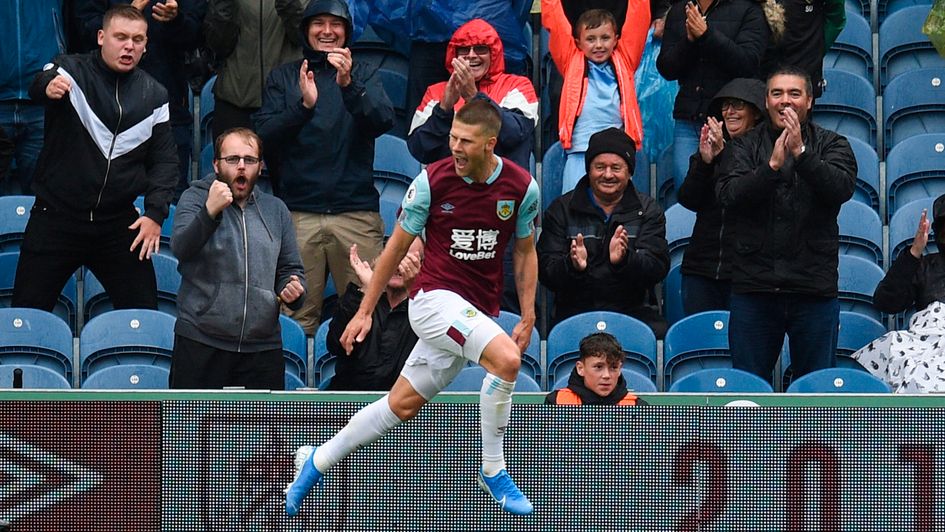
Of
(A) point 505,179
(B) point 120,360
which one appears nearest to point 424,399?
(A) point 505,179

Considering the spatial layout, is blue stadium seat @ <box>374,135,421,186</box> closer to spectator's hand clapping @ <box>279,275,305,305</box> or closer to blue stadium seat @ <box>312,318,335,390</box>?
blue stadium seat @ <box>312,318,335,390</box>

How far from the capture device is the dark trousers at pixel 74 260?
35.7ft

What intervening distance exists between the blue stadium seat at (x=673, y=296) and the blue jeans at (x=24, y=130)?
4.07m

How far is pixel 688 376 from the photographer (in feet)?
33.7

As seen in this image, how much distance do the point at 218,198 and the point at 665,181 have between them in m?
3.78

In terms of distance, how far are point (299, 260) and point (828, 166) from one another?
2923mm

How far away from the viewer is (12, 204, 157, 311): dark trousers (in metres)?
10.9

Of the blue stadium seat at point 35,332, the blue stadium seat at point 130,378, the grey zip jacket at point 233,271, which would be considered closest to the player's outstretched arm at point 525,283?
the grey zip jacket at point 233,271

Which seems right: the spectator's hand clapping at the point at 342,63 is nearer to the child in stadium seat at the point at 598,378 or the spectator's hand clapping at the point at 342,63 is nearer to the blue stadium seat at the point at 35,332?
the blue stadium seat at the point at 35,332

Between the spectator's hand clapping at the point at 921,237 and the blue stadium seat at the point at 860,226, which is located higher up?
the blue stadium seat at the point at 860,226

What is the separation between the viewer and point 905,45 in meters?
13.4

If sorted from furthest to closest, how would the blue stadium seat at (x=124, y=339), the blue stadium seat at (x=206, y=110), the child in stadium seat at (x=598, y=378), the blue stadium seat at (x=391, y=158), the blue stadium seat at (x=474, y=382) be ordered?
1. the blue stadium seat at (x=206, y=110)
2. the blue stadium seat at (x=391, y=158)
3. the blue stadium seat at (x=124, y=339)
4. the blue stadium seat at (x=474, y=382)
5. the child in stadium seat at (x=598, y=378)

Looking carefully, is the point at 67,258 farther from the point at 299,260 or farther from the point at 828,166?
the point at 828,166

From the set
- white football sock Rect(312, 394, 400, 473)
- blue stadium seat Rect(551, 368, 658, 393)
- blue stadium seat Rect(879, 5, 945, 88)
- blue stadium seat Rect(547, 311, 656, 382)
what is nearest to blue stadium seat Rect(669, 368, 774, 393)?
blue stadium seat Rect(551, 368, 658, 393)
